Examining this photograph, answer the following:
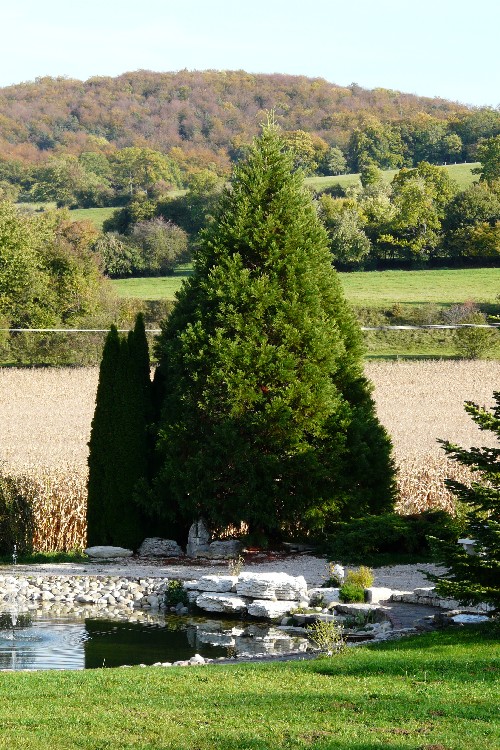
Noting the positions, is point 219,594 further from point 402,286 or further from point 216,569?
point 402,286

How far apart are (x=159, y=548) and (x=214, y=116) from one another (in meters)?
132

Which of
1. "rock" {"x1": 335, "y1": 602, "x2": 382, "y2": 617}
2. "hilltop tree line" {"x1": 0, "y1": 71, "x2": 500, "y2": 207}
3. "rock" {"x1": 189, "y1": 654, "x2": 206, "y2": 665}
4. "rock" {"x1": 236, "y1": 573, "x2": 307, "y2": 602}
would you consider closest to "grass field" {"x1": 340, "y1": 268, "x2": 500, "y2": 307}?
"hilltop tree line" {"x1": 0, "y1": 71, "x2": 500, "y2": 207}

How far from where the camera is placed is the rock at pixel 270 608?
16.3m

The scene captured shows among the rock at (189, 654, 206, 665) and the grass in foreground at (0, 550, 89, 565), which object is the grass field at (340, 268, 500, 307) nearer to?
the grass in foreground at (0, 550, 89, 565)

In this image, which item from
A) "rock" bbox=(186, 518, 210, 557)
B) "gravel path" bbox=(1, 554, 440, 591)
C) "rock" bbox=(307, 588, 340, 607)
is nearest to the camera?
"rock" bbox=(307, 588, 340, 607)

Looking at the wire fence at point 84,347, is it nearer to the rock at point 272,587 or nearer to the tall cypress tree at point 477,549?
the rock at point 272,587

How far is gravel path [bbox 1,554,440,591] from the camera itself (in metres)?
18.7

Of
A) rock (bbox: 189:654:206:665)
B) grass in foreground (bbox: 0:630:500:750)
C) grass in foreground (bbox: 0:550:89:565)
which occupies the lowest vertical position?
grass in foreground (bbox: 0:550:89:565)

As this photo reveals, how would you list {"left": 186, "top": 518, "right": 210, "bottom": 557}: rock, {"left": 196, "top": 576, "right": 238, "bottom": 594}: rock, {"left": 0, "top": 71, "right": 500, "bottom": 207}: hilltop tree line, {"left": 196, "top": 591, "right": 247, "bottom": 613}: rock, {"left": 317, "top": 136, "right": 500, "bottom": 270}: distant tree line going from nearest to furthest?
{"left": 196, "top": 591, "right": 247, "bottom": 613}: rock < {"left": 196, "top": 576, "right": 238, "bottom": 594}: rock < {"left": 186, "top": 518, "right": 210, "bottom": 557}: rock < {"left": 317, "top": 136, "right": 500, "bottom": 270}: distant tree line < {"left": 0, "top": 71, "right": 500, "bottom": 207}: hilltop tree line

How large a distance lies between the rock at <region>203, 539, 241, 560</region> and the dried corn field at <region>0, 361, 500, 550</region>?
325 cm

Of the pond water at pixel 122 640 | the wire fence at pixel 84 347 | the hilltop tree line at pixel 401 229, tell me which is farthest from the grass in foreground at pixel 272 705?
the hilltop tree line at pixel 401 229

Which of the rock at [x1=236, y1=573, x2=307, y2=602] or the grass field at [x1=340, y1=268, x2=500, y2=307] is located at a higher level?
the grass field at [x1=340, y1=268, x2=500, y2=307]

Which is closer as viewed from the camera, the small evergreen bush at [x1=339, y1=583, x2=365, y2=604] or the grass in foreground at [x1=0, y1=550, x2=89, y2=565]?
the small evergreen bush at [x1=339, y1=583, x2=365, y2=604]

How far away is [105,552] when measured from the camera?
21.1m
